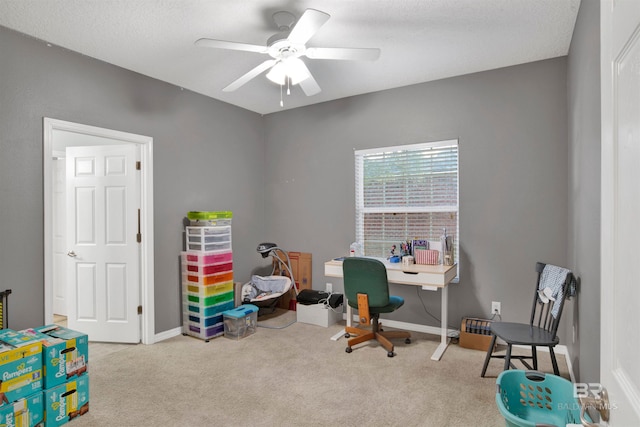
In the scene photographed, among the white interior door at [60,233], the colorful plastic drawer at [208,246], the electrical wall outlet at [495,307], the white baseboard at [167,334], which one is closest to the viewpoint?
the electrical wall outlet at [495,307]

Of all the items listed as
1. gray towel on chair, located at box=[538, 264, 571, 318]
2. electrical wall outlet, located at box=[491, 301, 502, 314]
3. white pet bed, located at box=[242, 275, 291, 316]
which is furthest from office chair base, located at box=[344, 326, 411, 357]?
gray towel on chair, located at box=[538, 264, 571, 318]

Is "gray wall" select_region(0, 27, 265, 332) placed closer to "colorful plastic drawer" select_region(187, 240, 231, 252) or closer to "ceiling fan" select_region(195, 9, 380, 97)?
"colorful plastic drawer" select_region(187, 240, 231, 252)

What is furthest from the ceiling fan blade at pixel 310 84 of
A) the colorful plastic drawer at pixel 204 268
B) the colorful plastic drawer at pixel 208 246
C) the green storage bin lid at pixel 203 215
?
the colorful plastic drawer at pixel 204 268

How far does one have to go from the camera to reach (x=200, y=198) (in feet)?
13.3

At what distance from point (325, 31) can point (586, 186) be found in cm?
207

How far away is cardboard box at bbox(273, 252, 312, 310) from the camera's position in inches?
180

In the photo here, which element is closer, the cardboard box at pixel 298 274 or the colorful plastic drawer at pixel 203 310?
the colorful plastic drawer at pixel 203 310

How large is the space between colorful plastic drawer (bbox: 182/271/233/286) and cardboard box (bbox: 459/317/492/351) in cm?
245

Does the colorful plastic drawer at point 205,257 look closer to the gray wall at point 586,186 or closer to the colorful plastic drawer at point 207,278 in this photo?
the colorful plastic drawer at point 207,278

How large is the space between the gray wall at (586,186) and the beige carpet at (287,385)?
2.33ft

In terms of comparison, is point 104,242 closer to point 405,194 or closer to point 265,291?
point 265,291

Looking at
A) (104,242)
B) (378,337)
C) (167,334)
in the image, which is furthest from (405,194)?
(104,242)

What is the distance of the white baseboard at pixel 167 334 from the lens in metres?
3.56
